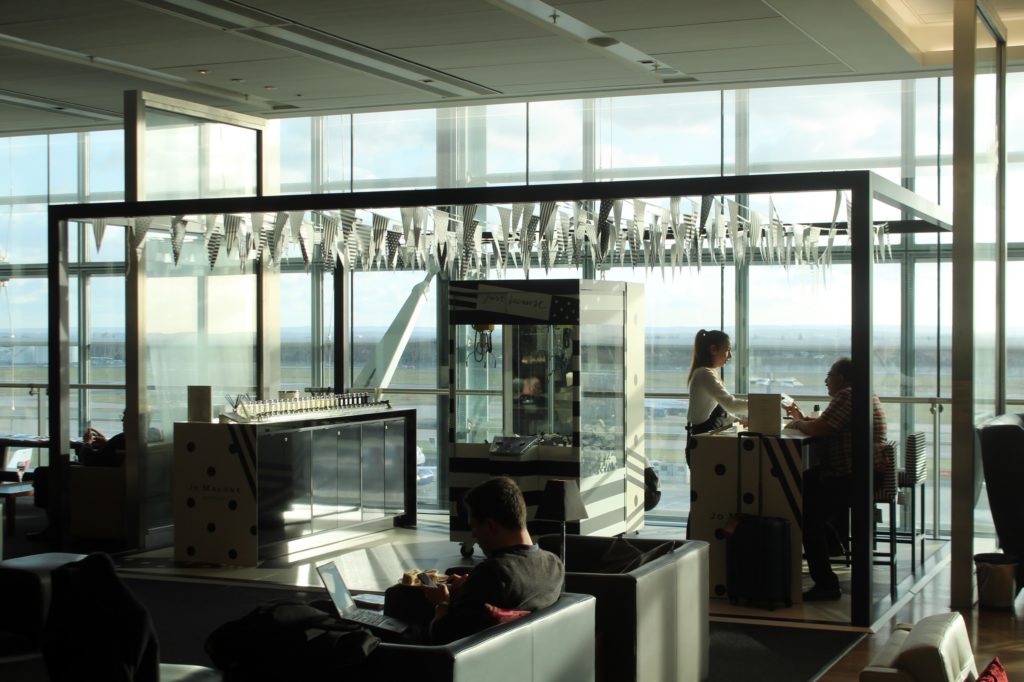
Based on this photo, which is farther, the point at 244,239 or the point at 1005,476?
the point at 244,239

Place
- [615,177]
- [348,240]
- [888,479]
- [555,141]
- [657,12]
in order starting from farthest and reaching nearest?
[555,141]
[615,177]
[348,240]
[657,12]
[888,479]

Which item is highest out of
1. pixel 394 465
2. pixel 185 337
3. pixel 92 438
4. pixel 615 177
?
pixel 615 177

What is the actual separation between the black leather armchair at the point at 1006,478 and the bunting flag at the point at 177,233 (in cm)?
619

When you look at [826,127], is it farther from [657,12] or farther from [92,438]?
[92,438]

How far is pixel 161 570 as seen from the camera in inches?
343

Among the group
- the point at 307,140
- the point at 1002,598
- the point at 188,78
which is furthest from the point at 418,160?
the point at 1002,598

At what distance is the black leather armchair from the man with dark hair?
3.98 metres

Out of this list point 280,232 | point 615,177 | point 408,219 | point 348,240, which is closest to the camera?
point 408,219

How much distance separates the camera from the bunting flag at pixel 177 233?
31.1ft

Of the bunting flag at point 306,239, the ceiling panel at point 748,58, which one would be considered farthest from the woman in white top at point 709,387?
the bunting flag at point 306,239

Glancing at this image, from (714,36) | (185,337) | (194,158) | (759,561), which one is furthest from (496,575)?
(194,158)

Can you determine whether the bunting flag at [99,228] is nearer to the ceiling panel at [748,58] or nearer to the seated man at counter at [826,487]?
the ceiling panel at [748,58]

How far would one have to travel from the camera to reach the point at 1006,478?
7293mm

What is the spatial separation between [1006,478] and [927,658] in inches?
186
